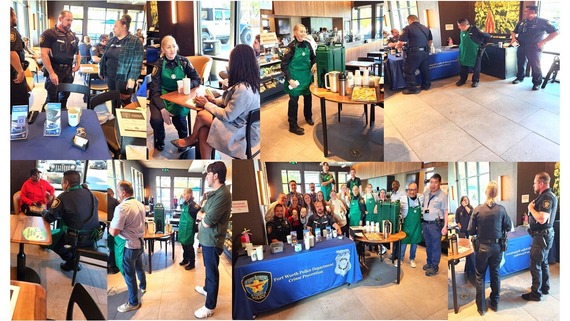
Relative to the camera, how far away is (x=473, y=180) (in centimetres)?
294

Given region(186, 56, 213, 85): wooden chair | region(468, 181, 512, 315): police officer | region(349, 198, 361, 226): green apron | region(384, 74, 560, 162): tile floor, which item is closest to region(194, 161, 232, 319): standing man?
region(186, 56, 213, 85): wooden chair

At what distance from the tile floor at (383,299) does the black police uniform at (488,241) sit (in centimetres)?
23

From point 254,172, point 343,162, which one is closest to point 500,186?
point 343,162

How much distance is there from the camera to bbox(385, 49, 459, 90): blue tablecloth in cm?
282

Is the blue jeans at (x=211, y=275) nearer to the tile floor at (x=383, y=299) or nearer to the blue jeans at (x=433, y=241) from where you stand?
the tile floor at (x=383, y=299)

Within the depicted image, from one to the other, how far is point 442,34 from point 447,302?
A: 5.65 ft

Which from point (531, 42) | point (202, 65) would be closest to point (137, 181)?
point (202, 65)

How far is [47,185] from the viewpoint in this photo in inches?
116

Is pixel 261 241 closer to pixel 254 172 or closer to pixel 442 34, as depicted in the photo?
pixel 254 172

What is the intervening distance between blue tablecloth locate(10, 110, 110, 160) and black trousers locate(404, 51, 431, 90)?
6.28ft

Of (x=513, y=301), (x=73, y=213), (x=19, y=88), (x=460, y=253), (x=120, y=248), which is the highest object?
(x=19, y=88)

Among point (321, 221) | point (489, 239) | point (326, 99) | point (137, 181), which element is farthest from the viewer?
point (321, 221)

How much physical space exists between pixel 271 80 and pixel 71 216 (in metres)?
1.55

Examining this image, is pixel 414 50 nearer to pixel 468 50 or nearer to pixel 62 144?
pixel 468 50
